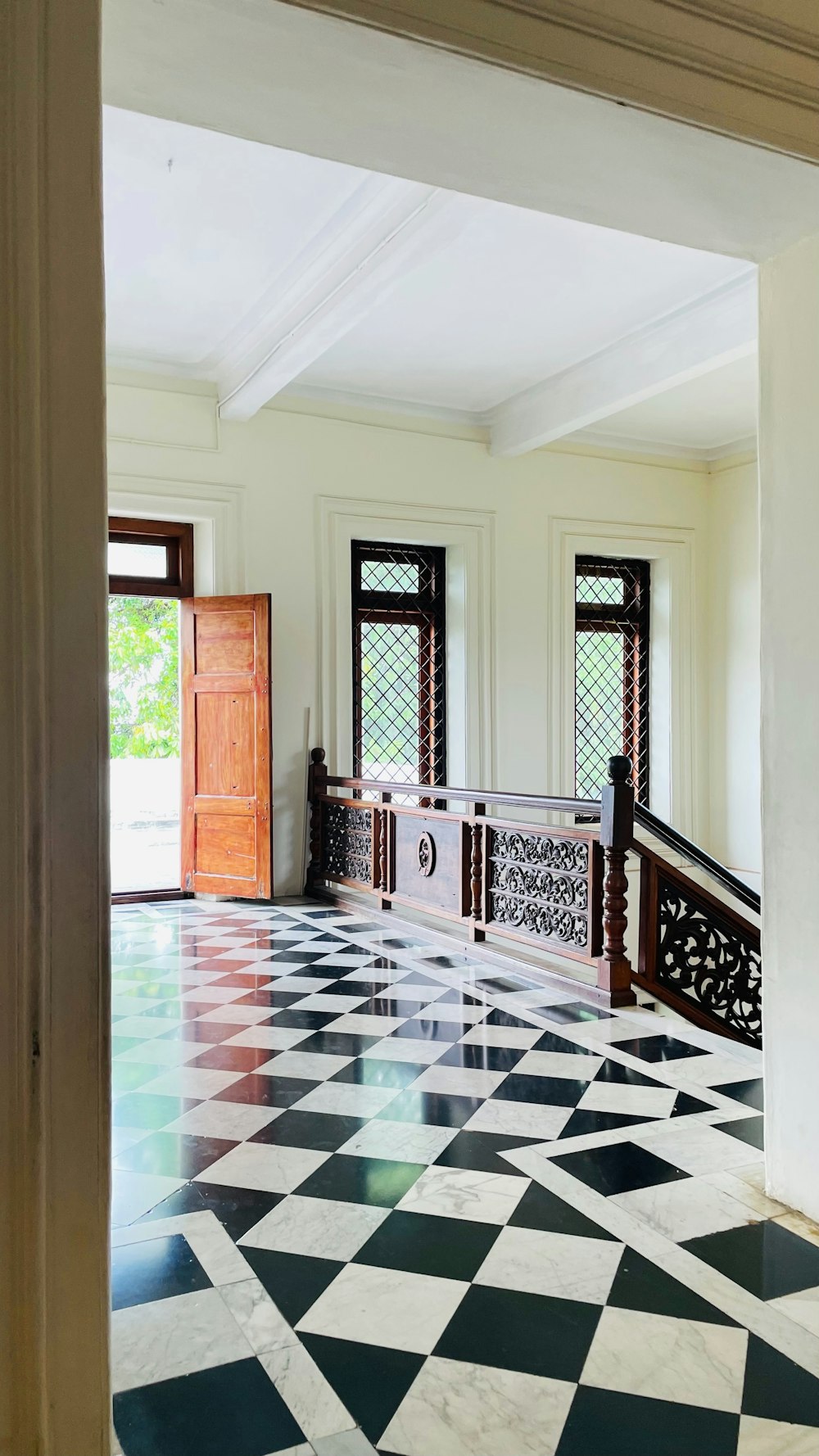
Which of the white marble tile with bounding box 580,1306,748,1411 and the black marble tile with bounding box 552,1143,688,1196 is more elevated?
the white marble tile with bounding box 580,1306,748,1411

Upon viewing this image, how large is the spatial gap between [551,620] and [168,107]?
744 cm

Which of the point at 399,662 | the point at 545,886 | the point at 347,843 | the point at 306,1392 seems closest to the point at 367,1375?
the point at 306,1392

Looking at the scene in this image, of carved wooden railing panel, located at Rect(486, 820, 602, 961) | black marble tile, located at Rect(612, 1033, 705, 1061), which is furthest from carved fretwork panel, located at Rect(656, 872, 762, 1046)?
black marble tile, located at Rect(612, 1033, 705, 1061)

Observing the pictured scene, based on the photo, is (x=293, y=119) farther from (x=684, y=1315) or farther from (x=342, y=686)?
(x=342, y=686)

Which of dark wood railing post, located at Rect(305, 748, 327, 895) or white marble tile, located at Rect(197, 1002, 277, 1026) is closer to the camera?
white marble tile, located at Rect(197, 1002, 277, 1026)

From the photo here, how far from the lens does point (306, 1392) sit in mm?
1994

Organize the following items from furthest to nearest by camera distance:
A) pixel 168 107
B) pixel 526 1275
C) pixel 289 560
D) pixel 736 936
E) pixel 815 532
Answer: pixel 289 560, pixel 736 936, pixel 815 532, pixel 526 1275, pixel 168 107

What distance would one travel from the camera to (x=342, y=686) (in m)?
8.41

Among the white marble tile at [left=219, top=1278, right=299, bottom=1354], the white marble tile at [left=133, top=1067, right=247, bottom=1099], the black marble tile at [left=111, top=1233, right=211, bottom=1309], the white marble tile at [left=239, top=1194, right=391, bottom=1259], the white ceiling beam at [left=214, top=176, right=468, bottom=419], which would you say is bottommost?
the white marble tile at [left=133, top=1067, right=247, bottom=1099]

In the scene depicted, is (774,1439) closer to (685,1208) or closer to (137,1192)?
(685,1208)

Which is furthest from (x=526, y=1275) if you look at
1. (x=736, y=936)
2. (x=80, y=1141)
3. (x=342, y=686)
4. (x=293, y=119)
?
(x=342, y=686)

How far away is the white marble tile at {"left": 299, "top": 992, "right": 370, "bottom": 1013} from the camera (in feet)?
15.8

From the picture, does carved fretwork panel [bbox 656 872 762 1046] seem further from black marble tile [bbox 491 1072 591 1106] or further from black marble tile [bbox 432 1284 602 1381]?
black marble tile [bbox 432 1284 602 1381]

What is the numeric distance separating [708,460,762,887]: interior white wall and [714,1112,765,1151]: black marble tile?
6.23 m
